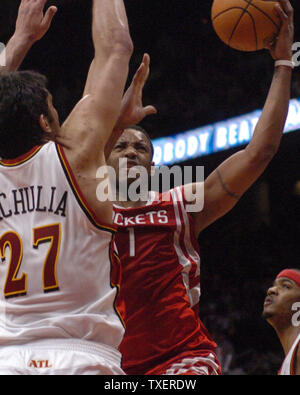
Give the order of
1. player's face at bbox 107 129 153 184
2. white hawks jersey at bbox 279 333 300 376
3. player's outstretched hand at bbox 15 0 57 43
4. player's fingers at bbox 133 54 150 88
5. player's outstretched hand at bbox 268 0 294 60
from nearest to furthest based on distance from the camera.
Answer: player's outstretched hand at bbox 15 0 57 43 → player's fingers at bbox 133 54 150 88 → player's outstretched hand at bbox 268 0 294 60 → player's face at bbox 107 129 153 184 → white hawks jersey at bbox 279 333 300 376

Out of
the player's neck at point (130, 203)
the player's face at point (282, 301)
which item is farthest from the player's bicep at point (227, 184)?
the player's face at point (282, 301)

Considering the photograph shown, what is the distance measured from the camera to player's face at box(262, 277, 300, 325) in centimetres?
534

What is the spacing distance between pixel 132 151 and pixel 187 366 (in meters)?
1.35

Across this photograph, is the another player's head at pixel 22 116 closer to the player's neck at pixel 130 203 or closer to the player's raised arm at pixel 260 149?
the player's raised arm at pixel 260 149

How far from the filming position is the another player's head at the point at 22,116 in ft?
7.45

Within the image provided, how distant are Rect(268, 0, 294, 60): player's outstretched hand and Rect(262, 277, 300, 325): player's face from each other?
2581 millimetres

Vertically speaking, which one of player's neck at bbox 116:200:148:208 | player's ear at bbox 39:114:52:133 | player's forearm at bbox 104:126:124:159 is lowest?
player's ear at bbox 39:114:52:133

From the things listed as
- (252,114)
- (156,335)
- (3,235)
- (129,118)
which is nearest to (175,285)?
(156,335)

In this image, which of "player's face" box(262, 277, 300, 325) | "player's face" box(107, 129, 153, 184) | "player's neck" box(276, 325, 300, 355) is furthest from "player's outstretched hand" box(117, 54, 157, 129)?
"player's neck" box(276, 325, 300, 355)

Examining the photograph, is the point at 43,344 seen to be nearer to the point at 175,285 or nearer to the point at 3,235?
the point at 3,235

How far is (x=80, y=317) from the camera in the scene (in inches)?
83.0

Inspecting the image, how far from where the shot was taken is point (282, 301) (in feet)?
17.7

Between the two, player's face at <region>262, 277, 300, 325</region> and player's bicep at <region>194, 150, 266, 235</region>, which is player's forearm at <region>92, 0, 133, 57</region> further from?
player's face at <region>262, 277, 300, 325</region>

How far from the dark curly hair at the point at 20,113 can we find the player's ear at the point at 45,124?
0.01m
